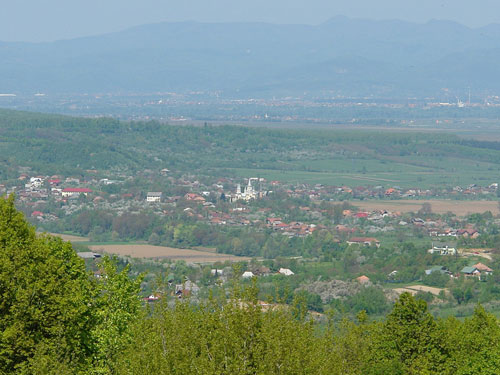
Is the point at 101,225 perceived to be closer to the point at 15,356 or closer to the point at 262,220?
the point at 262,220

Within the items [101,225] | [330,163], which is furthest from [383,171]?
[101,225]

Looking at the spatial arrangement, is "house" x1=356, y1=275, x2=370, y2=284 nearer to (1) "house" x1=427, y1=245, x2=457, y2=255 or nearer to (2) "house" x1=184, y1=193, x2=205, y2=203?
(1) "house" x1=427, y1=245, x2=457, y2=255

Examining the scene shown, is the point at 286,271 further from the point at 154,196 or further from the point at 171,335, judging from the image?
the point at 154,196

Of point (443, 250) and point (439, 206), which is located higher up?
point (443, 250)

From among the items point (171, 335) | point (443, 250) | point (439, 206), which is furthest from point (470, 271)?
point (171, 335)

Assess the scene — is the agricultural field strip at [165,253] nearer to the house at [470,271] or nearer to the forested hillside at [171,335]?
the house at [470,271]

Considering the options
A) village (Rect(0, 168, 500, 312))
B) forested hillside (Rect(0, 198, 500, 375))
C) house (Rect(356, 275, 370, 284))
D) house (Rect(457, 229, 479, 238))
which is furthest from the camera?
house (Rect(457, 229, 479, 238))

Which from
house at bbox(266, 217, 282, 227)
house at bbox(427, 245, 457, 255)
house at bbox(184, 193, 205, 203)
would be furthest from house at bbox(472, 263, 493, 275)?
house at bbox(184, 193, 205, 203)
